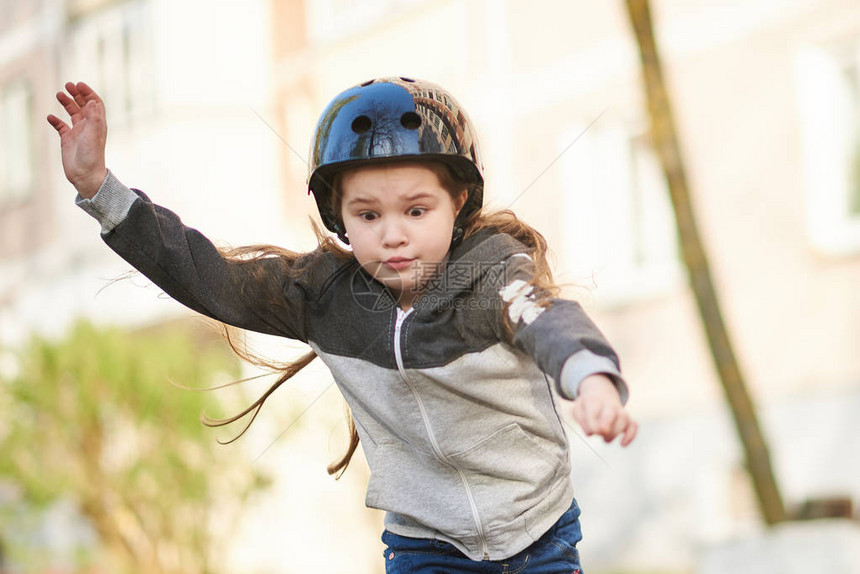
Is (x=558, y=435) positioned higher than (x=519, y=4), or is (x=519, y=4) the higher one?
(x=519, y=4)

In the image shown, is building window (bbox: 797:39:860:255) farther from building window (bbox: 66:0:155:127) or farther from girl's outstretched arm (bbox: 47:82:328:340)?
building window (bbox: 66:0:155:127)

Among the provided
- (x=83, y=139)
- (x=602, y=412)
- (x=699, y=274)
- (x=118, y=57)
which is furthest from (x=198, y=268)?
(x=118, y=57)

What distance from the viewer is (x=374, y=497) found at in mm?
3189

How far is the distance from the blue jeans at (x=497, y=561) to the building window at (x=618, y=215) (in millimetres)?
7595

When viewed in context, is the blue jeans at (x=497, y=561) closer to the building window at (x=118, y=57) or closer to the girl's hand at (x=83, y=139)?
the girl's hand at (x=83, y=139)

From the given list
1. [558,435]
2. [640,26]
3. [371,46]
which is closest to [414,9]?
[371,46]

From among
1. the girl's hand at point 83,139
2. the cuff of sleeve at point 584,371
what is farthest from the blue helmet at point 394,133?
the cuff of sleeve at point 584,371

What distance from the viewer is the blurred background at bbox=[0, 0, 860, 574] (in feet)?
30.9

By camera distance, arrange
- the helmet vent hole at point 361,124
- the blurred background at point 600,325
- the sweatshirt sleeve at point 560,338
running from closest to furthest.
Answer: the sweatshirt sleeve at point 560,338
the helmet vent hole at point 361,124
the blurred background at point 600,325

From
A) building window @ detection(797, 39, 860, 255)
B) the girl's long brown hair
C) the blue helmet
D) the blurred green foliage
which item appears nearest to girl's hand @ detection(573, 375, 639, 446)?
the girl's long brown hair

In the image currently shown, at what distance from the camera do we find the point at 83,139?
2.93 meters

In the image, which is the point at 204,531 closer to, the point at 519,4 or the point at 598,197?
the point at 598,197

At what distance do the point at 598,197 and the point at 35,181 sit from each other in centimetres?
837

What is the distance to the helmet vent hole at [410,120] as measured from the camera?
10.0ft
